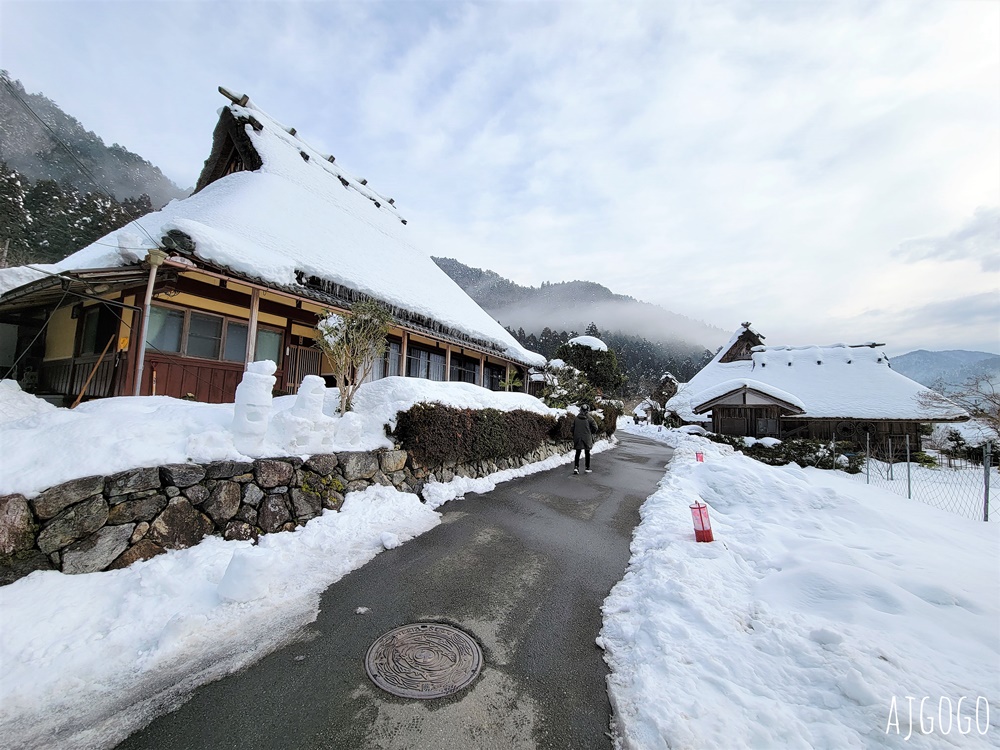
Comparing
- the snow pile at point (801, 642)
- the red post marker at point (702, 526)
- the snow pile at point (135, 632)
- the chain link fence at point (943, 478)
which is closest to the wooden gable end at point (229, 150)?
the snow pile at point (135, 632)

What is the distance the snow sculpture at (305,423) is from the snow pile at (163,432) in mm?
12

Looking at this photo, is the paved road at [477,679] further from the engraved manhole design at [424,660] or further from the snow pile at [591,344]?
the snow pile at [591,344]

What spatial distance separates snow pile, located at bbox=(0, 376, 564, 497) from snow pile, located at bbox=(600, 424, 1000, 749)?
4173 mm

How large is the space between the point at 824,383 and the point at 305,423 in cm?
2743

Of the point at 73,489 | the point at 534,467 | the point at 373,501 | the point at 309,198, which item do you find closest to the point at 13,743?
the point at 73,489

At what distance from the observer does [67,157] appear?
37031 millimetres

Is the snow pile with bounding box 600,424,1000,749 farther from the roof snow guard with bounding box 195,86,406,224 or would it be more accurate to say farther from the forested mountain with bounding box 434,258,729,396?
the forested mountain with bounding box 434,258,729,396

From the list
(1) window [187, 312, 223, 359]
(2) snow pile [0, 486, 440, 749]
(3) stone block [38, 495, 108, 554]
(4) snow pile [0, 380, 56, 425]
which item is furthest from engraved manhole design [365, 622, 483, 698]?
(1) window [187, 312, 223, 359]

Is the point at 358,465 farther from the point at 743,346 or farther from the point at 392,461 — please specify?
the point at 743,346

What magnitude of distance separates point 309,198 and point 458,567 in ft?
45.2

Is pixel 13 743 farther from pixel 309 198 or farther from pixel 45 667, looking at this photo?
pixel 309 198

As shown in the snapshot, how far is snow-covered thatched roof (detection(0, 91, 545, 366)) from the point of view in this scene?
755 cm

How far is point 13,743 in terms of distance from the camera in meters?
2.00

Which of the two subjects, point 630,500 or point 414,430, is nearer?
point 414,430
